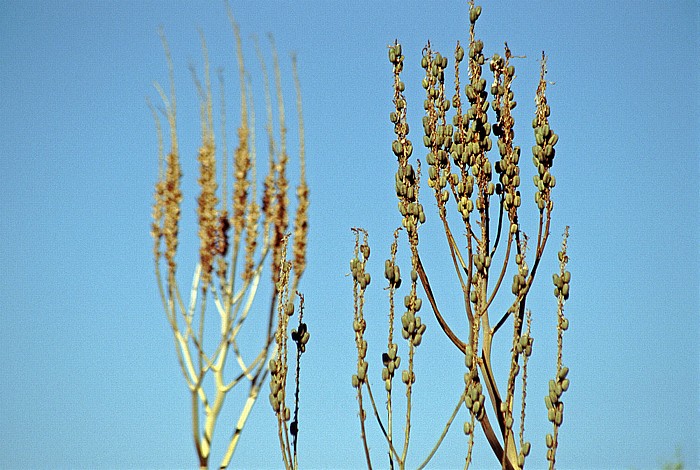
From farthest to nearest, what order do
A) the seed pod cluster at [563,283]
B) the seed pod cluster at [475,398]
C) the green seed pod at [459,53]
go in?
the green seed pod at [459,53], the seed pod cluster at [563,283], the seed pod cluster at [475,398]

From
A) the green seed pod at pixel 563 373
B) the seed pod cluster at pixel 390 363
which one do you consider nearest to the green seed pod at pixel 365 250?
the seed pod cluster at pixel 390 363

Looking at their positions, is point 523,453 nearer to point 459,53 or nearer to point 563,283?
point 563,283

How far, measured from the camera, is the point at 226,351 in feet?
14.0

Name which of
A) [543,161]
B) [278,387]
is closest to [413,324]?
[278,387]

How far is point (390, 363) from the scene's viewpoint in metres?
1.47

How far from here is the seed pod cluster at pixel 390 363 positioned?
57.6 inches

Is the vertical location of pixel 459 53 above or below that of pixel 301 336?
above

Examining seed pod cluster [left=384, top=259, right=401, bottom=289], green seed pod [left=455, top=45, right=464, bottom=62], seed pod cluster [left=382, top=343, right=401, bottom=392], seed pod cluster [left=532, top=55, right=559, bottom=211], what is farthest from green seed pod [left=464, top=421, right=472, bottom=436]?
green seed pod [left=455, top=45, right=464, bottom=62]

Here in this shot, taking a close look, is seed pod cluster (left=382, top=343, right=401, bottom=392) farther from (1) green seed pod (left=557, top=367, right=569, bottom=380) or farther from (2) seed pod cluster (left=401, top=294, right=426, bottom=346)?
(1) green seed pod (left=557, top=367, right=569, bottom=380)

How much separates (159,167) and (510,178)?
3.06 metres

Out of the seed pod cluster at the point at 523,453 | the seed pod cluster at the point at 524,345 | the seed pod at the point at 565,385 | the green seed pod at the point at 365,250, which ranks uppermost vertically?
the green seed pod at the point at 365,250

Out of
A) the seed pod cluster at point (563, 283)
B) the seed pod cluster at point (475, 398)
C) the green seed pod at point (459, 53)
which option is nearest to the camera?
the seed pod cluster at point (475, 398)

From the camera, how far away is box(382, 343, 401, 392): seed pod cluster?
4.80ft

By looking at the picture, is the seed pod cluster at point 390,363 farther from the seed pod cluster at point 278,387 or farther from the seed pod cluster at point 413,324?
the seed pod cluster at point 278,387
